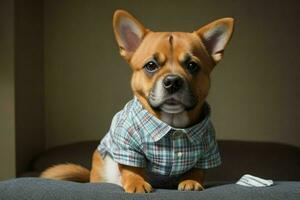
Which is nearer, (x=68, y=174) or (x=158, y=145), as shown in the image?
(x=158, y=145)

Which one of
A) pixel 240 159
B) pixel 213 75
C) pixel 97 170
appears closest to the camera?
pixel 97 170

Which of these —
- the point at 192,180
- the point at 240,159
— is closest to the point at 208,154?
the point at 192,180

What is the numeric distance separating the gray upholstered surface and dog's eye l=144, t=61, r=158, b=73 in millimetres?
316

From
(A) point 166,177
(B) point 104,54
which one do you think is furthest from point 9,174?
(A) point 166,177

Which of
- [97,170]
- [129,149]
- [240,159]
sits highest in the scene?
[129,149]

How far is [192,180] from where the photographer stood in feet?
4.26

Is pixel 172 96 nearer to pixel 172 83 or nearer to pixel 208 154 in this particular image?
pixel 172 83

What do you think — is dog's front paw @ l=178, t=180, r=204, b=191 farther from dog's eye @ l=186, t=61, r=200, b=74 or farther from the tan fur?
the tan fur

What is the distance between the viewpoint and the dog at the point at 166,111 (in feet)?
4.11

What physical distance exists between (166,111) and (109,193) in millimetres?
276

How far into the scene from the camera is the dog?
125 cm

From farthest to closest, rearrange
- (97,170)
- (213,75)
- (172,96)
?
1. (213,75)
2. (97,170)
3. (172,96)

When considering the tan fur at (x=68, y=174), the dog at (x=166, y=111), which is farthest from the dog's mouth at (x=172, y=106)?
the tan fur at (x=68, y=174)

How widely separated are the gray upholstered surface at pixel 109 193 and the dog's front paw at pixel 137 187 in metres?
0.02
